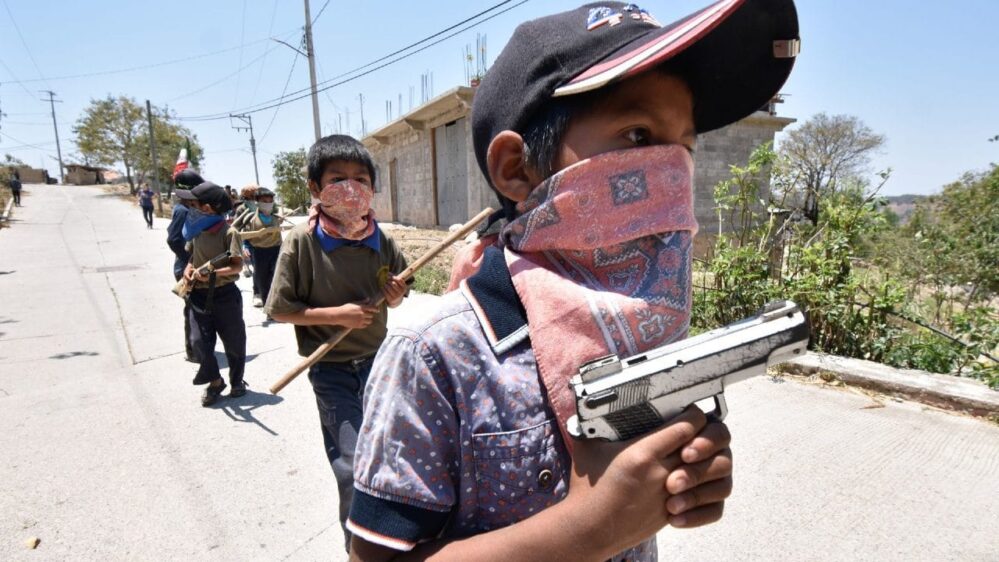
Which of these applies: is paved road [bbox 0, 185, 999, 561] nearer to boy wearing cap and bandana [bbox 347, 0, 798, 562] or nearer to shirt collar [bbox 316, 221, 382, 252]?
shirt collar [bbox 316, 221, 382, 252]

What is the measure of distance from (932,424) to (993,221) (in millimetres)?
4915

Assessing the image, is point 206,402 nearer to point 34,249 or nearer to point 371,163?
point 371,163

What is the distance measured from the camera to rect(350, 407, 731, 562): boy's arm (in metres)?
0.65

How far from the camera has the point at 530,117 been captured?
826mm

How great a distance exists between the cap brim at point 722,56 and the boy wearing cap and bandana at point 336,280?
160 cm

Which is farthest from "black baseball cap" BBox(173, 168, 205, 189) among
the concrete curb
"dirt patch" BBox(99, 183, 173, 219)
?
"dirt patch" BBox(99, 183, 173, 219)

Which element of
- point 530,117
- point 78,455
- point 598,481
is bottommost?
point 78,455

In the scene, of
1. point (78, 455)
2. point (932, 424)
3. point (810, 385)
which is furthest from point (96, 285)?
point (932, 424)

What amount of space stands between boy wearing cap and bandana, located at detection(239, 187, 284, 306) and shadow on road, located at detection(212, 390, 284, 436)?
2.22 metres

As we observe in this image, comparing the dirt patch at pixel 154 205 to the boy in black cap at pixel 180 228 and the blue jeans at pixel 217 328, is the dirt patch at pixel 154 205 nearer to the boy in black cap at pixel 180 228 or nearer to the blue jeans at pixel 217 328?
the boy in black cap at pixel 180 228

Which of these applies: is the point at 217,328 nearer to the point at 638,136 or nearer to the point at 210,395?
the point at 210,395

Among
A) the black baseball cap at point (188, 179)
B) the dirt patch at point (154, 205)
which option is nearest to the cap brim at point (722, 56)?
the black baseball cap at point (188, 179)

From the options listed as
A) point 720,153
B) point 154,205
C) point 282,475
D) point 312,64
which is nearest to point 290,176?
point 154,205

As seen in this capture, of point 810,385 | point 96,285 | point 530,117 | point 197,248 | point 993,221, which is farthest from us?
point 96,285
